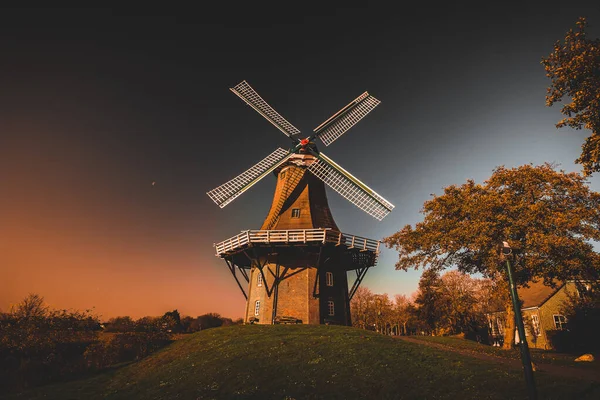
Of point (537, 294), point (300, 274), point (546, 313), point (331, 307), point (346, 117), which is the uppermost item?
point (346, 117)

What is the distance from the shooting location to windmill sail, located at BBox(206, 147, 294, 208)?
99.0 ft

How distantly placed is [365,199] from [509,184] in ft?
36.1

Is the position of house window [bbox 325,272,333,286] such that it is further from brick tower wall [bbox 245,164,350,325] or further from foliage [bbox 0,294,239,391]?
foliage [bbox 0,294,239,391]

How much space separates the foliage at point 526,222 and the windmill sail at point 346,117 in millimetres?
13662

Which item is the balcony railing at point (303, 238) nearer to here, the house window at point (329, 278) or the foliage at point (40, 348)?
the house window at point (329, 278)

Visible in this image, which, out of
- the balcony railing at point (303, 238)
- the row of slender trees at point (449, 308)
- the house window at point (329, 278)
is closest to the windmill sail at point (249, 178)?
the balcony railing at point (303, 238)

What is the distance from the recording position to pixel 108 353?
23.4m

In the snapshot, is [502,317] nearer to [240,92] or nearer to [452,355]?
[452,355]

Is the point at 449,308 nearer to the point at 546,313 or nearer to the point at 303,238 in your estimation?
the point at 546,313

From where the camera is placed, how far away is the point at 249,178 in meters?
31.2

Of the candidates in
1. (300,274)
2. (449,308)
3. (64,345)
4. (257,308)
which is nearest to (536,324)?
(449,308)

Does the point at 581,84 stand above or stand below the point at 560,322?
above

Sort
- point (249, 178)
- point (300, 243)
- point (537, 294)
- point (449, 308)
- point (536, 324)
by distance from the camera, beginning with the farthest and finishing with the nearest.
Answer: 1. point (449, 308)
2. point (537, 294)
3. point (536, 324)
4. point (249, 178)
5. point (300, 243)

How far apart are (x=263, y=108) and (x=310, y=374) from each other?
27450 mm
